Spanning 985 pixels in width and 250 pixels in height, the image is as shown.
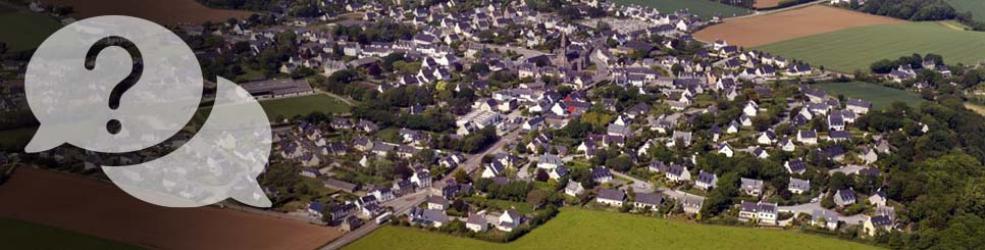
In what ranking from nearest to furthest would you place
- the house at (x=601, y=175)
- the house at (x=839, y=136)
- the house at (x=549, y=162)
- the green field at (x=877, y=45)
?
the house at (x=601, y=175) → the house at (x=549, y=162) → the house at (x=839, y=136) → the green field at (x=877, y=45)

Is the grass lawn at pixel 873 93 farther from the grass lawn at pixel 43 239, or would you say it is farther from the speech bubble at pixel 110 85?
the grass lawn at pixel 43 239

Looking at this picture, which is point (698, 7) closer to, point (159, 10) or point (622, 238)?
point (159, 10)

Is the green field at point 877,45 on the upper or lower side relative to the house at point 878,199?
upper

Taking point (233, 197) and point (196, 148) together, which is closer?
point (233, 197)

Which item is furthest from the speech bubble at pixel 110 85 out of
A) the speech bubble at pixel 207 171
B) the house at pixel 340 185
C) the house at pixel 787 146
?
the house at pixel 787 146

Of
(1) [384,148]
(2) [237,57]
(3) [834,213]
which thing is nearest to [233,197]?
(1) [384,148]

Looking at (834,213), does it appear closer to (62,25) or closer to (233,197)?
(233,197)
